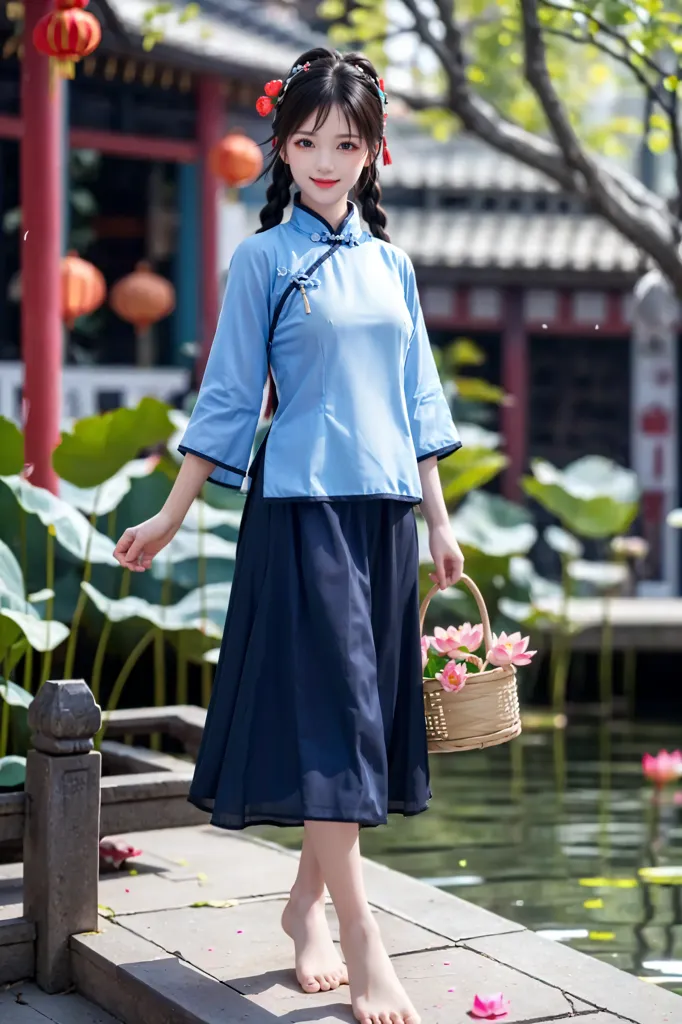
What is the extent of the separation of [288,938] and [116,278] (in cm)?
816

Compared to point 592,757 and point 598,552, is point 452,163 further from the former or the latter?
point 592,757

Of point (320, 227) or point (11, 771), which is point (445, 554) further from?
point (11, 771)

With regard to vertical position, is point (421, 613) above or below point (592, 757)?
above

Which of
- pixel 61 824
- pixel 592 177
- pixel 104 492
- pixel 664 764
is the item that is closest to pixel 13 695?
pixel 61 824

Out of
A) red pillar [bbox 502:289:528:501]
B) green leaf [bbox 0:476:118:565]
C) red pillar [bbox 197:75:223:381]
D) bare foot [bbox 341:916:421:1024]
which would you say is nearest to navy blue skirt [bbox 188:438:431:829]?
bare foot [bbox 341:916:421:1024]

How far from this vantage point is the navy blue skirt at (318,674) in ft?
9.18

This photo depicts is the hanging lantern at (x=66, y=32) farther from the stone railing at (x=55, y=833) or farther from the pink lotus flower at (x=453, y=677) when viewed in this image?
the pink lotus flower at (x=453, y=677)

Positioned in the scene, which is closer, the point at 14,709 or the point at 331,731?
the point at 331,731

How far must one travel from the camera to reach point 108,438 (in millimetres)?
4395

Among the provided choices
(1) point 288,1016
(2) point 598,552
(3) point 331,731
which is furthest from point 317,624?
(2) point 598,552

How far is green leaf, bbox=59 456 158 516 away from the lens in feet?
15.4

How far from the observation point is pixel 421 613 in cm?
309

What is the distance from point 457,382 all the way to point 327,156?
25.0 feet

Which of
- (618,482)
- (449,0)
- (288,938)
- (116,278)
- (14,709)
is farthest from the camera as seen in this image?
(116,278)
